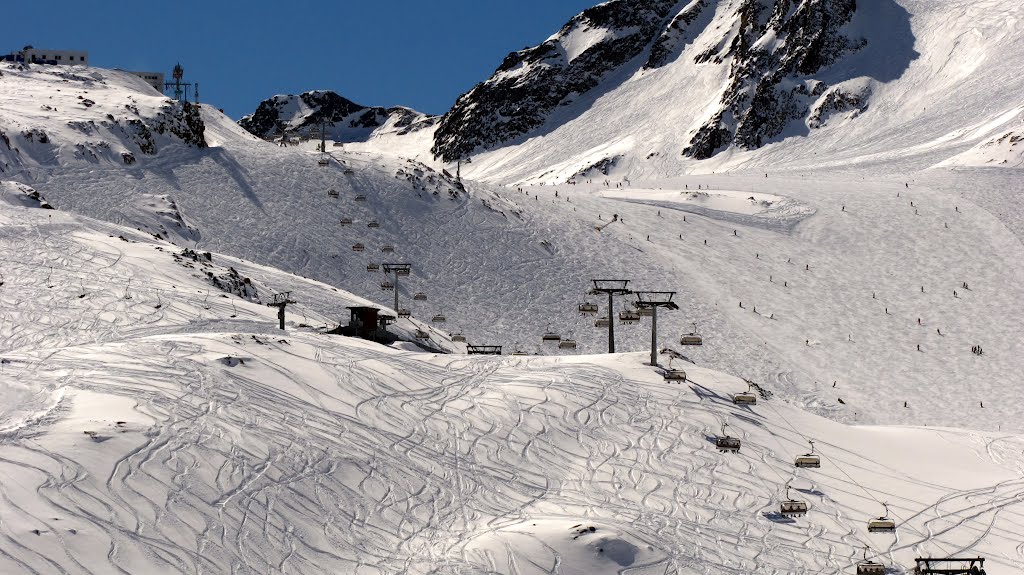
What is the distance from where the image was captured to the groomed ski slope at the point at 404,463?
1331 inches

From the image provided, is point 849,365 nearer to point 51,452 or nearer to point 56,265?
point 56,265

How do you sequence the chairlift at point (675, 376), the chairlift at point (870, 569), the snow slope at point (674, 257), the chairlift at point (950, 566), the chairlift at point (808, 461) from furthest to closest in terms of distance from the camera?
the snow slope at point (674, 257), the chairlift at point (675, 376), the chairlift at point (808, 461), the chairlift at point (870, 569), the chairlift at point (950, 566)

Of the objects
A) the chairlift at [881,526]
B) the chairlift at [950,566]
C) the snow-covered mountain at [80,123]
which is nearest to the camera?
the chairlift at [950,566]

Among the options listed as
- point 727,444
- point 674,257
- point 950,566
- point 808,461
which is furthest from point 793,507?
point 674,257

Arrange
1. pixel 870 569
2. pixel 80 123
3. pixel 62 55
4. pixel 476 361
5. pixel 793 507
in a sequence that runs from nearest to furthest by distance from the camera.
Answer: pixel 870 569 < pixel 793 507 < pixel 476 361 < pixel 80 123 < pixel 62 55

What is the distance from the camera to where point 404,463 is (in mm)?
40969

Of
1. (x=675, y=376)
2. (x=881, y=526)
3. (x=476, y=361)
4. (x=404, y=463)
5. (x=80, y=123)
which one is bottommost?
(x=881, y=526)

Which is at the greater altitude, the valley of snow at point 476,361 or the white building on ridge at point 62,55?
the white building on ridge at point 62,55

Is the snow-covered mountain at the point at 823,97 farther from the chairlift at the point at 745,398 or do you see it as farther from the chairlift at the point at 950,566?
the chairlift at the point at 950,566

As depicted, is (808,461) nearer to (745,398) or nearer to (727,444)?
(727,444)

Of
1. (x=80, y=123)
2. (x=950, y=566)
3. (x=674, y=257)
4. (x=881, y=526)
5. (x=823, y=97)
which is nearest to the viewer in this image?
(x=950, y=566)

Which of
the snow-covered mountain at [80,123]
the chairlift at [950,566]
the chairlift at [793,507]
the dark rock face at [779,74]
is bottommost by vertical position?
the chairlift at [950,566]

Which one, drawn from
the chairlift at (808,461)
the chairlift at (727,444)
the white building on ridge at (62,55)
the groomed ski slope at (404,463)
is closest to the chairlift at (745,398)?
the groomed ski slope at (404,463)

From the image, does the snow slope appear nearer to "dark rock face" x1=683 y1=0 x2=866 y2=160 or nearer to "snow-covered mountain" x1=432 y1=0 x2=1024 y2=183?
"snow-covered mountain" x1=432 y1=0 x2=1024 y2=183
